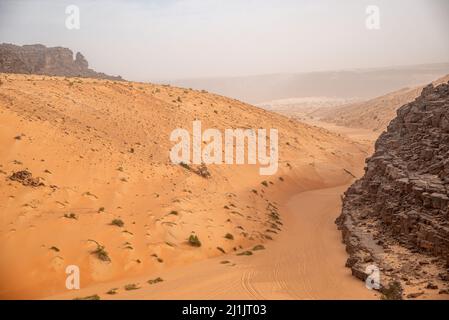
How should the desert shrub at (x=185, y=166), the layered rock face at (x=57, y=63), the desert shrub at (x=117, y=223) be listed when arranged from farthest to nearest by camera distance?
the layered rock face at (x=57, y=63)
the desert shrub at (x=185, y=166)
the desert shrub at (x=117, y=223)

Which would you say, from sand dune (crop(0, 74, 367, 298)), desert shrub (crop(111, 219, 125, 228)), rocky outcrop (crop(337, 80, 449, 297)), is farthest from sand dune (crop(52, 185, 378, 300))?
desert shrub (crop(111, 219, 125, 228))

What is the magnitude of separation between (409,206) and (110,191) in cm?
1387

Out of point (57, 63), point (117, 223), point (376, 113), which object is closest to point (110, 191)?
point (117, 223)

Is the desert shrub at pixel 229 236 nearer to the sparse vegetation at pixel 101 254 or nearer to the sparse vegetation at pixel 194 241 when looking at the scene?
the sparse vegetation at pixel 194 241

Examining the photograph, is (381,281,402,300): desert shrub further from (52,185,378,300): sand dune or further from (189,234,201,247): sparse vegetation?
(189,234,201,247): sparse vegetation

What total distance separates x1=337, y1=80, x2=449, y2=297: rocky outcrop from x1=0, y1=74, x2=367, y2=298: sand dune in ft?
6.77

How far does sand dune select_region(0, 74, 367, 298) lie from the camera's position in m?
15.2

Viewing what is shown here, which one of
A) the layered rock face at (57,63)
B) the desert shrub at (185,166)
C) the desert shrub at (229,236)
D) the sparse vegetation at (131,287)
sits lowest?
the sparse vegetation at (131,287)

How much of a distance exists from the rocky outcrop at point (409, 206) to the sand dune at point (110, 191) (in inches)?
81.3

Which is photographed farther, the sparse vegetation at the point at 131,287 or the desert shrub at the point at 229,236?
the desert shrub at the point at 229,236

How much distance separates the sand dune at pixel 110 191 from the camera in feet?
49.9

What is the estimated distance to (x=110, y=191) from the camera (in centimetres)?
2036

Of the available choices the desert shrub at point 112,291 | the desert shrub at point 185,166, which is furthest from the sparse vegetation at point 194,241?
the desert shrub at point 185,166
